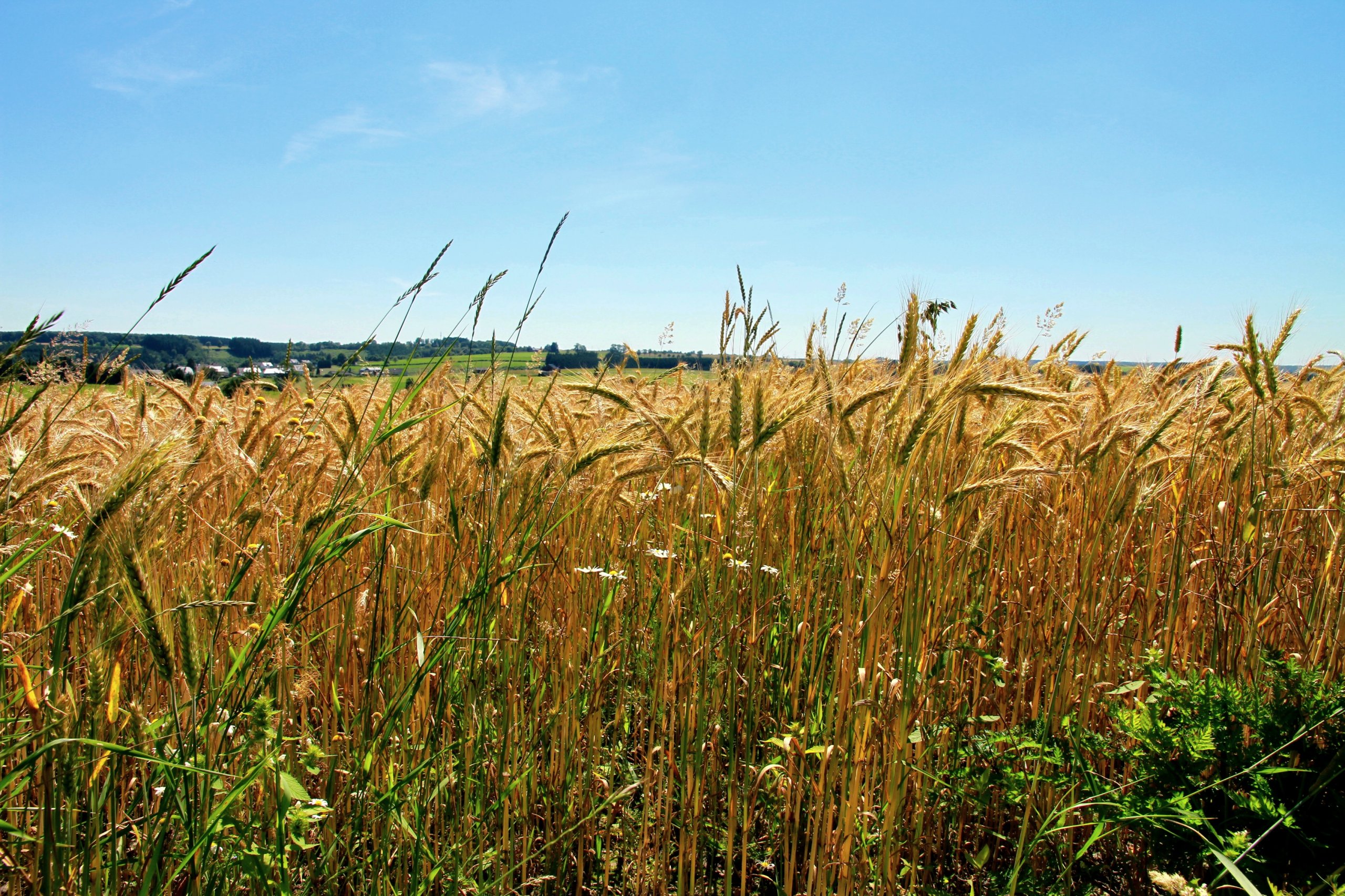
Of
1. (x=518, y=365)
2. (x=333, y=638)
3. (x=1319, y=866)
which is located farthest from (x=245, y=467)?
(x=1319, y=866)

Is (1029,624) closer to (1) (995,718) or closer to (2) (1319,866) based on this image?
(1) (995,718)

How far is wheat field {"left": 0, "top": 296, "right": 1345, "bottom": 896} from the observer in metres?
1.17

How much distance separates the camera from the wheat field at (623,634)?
1.17 metres

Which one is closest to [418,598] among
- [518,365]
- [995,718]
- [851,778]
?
Answer: [518,365]

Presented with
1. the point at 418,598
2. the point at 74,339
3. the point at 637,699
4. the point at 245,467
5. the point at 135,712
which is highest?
the point at 74,339

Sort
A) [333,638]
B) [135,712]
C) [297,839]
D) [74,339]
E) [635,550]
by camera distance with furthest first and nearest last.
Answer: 1. [635,550]
2. [333,638]
3. [74,339]
4. [297,839]
5. [135,712]

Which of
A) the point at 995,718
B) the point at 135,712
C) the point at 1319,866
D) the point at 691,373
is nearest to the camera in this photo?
the point at 135,712

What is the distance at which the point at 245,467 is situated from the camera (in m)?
2.11

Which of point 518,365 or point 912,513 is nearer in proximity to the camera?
point 912,513

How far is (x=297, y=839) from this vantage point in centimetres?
120

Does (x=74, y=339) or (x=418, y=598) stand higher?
(x=74, y=339)

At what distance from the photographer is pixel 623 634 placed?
7.14 feet

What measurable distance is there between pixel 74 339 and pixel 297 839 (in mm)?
1116

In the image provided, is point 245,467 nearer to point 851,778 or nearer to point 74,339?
point 74,339
